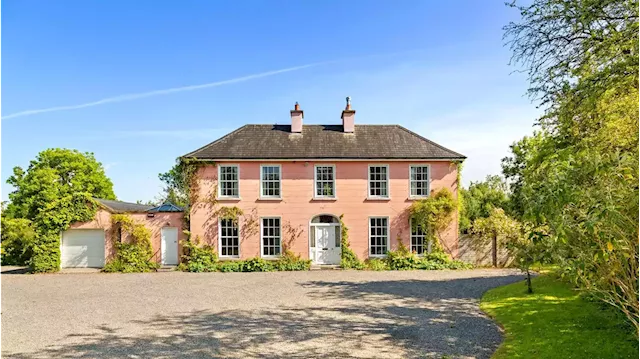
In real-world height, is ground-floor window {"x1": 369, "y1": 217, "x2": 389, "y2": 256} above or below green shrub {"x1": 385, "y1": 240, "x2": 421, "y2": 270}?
above

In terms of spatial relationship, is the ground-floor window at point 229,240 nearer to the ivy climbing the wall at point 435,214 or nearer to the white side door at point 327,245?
the white side door at point 327,245

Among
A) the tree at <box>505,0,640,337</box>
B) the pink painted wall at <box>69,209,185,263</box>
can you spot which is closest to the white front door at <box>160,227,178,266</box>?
the pink painted wall at <box>69,209,185,263</box>

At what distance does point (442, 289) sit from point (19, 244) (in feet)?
84.9

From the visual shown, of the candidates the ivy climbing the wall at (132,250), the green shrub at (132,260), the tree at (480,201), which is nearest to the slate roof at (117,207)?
the ivy climbing the wall at (132,250)

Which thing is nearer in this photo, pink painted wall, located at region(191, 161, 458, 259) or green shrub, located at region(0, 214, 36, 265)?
green shrub, located at region(0, 214, 36, 265)

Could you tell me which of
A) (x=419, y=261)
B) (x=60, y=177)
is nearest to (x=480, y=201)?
(x=419, y=261)

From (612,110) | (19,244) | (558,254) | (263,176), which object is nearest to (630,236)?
(558,254)

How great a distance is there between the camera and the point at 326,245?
2167 cm

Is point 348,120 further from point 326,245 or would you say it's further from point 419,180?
point 326,245

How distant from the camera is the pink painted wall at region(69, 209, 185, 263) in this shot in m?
21.3

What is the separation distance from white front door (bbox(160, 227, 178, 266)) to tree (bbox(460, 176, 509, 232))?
2044 centimetres

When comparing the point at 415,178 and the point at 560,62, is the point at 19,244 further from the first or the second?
the point at 560,62

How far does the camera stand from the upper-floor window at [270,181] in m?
21.7

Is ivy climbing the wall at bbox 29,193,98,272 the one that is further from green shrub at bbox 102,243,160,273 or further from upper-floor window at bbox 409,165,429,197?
upper-floor window at bbox 409,165,429,197
